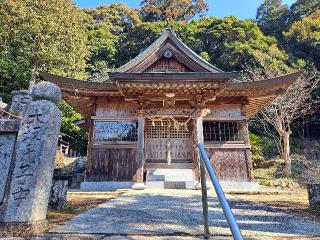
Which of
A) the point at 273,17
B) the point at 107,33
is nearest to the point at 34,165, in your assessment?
the point at 107,33

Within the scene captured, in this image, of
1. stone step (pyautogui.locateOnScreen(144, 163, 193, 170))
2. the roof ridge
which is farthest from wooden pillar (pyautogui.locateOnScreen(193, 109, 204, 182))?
the roof ridge

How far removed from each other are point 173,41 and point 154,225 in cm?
1012

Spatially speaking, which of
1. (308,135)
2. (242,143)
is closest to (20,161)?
(242,143)

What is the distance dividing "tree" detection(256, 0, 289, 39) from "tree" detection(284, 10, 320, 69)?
5.78m

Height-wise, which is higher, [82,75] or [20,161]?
[82,75]

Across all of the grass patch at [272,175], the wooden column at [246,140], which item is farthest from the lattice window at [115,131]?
the grass patch at [272,175]

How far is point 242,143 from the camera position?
1121 cm

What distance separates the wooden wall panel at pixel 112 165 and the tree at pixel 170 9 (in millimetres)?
40374

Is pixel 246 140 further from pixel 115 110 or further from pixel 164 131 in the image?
pixel 115 110

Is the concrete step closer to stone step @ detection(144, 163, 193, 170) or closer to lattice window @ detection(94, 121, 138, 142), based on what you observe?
stone step @ detection(144, 163, 193, 170)

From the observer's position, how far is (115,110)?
11.4 metres

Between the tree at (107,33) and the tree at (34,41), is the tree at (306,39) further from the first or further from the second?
the tree at (34,41)

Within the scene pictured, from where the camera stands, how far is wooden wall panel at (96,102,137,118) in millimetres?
11328

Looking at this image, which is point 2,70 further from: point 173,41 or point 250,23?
point 250,23
